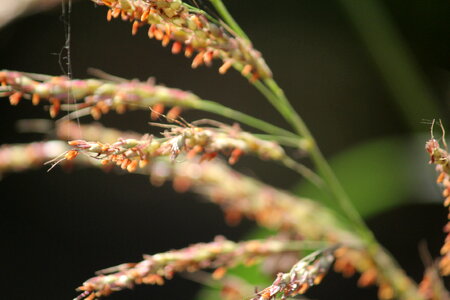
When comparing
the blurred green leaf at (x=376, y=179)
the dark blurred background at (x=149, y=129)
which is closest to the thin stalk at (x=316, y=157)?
the blurred green leaf at (x=376, y=179)

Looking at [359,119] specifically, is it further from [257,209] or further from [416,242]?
[257,209]

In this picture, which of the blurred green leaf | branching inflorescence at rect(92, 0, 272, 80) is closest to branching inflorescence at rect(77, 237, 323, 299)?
branching inflorescence at rect(92, 0, 272, 80)

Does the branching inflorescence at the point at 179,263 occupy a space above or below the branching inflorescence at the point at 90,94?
below

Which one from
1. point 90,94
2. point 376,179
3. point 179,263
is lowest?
point 376,179

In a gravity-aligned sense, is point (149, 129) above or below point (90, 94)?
below

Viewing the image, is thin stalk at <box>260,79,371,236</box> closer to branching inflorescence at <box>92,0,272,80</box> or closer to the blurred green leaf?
branching inflorescence at <box>92,0,272,80</box>

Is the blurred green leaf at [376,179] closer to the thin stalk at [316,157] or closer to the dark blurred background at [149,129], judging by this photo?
the dark blurred background at [149,129]

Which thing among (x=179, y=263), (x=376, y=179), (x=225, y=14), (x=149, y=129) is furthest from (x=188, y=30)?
(x=149, y=129)

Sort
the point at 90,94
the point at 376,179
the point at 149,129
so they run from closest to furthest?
the point at 90,94 < the point at 376,179 < the point at 149,129

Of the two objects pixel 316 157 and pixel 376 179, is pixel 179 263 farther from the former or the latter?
pixel 376 179
